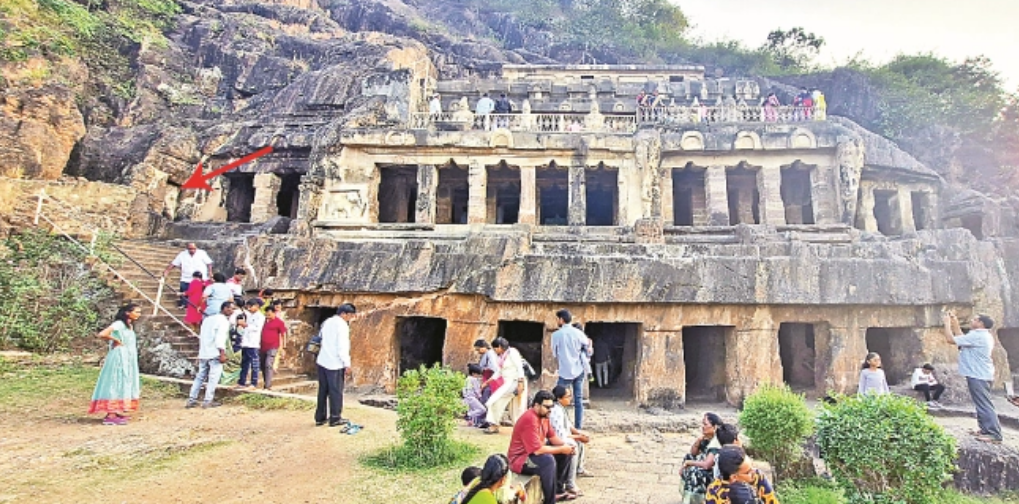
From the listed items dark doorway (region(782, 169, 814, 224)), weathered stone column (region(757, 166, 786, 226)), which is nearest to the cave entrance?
weathered stone column (region(757, 166, 786, 226))

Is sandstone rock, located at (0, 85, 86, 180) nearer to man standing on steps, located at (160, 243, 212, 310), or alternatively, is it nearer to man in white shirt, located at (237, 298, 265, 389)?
man standing on steps, located at (160, 243, 212, 310)

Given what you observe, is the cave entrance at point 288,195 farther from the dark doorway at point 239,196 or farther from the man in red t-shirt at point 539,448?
the man in red t-shirt at point 539,448

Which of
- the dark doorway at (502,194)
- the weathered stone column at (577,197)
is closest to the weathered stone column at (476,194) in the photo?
the dark doorway at (502,194)

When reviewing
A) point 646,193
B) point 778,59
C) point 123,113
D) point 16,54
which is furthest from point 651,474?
point 778,59

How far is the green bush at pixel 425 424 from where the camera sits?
17.1 ft

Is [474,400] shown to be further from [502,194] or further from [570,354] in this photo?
[502,194]

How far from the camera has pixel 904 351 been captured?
34.4ft

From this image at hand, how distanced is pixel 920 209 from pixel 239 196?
1028 inches

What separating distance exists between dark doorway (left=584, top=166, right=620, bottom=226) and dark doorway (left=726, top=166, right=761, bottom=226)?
3.88 metres

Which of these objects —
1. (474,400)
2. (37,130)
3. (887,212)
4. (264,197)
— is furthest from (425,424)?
(887,212)

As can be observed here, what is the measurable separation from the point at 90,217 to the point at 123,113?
10.2m

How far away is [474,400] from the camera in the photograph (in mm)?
7281

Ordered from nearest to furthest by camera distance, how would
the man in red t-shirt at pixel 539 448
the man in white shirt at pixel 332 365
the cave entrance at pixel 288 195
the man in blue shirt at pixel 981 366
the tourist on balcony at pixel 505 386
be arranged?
the man in red t-shirt at pixel 539 448, the man in white shirt at pixel 332 365, the man in blue shirt at pixel 981 366, the tourist on balcony at pixel 505 386, the cave entrance at pixel 288 195

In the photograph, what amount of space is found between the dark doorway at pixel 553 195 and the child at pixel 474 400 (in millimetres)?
8679
